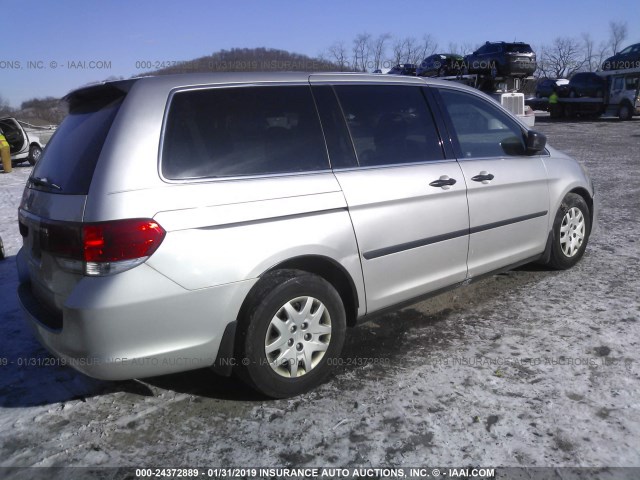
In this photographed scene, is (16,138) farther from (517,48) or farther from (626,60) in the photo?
(626,60)

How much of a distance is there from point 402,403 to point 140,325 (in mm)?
1464

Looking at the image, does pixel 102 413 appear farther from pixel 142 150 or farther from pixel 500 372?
pixel 500 372

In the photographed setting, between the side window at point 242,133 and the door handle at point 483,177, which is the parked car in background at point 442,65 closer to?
the door handle at point 483,177

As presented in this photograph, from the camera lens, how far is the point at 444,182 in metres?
3.71

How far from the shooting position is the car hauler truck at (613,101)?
24109 mm

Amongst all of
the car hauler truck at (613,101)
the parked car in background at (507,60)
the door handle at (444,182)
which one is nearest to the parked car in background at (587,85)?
the car hauler truck at (613,101)

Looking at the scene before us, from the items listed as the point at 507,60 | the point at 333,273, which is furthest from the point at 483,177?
the point at 507,60

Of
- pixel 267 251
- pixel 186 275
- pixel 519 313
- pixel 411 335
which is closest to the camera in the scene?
pixel 186 275

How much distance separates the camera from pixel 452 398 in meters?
3.01

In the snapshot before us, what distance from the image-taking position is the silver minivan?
8.34ft

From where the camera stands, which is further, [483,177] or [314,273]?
[483,177]

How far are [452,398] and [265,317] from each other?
114cm

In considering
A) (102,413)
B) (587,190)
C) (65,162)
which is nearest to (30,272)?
(65,162)

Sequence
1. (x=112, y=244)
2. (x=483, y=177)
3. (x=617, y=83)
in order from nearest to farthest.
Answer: (x=112, y=244) < (x=483, y=177) < (x=617, y=83)
